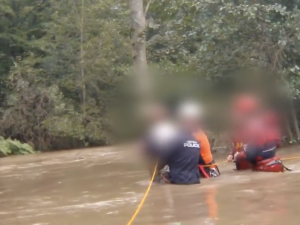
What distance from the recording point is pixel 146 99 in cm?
893

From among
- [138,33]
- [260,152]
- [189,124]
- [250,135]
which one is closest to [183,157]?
[189,124]

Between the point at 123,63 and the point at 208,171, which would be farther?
the point at 123,63

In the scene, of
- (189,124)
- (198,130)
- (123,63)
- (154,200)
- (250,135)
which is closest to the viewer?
(154,200)

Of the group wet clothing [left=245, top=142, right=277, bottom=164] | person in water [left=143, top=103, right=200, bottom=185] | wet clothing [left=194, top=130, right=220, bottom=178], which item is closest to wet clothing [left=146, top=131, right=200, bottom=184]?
person in water [left=143, top=103, right=200, bottom=185]

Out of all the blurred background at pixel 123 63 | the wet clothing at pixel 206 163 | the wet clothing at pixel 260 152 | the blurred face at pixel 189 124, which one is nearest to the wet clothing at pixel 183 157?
the blurred face at pixel 189 124

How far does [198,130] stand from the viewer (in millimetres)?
9109

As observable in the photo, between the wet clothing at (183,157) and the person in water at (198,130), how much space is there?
0.71 feet

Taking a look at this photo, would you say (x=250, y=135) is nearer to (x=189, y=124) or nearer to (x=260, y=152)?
(x=260, y=152)

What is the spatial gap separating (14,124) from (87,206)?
19.8 meters

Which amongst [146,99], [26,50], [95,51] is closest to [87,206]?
[146,99]

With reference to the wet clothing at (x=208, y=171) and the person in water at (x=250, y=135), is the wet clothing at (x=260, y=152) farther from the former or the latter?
the wet clothing at (x=208, y=171)

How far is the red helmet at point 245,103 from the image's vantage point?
9.59 m

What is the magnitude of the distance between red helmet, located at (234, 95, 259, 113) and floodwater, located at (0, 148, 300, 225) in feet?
3.44

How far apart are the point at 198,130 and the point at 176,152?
605mm
